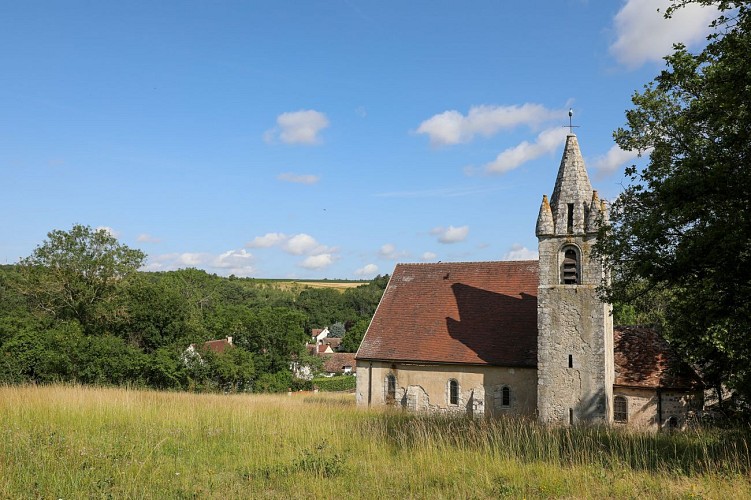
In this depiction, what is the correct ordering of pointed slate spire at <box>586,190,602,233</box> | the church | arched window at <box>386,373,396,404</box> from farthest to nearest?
arched window at <box>386,373,396,404</box> → pointed slate spire at <box>586,190,602,233</box> → the church

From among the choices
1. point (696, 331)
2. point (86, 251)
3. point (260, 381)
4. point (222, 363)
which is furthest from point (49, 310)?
point (696, 331)

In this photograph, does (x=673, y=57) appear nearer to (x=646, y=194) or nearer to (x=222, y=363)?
(x=646, y=194)

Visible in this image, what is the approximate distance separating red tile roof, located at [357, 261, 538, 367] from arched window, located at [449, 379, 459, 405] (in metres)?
1.12

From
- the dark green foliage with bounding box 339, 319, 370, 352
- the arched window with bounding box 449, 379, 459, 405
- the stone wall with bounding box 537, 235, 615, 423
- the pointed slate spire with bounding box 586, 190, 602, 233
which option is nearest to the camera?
the stone wall with bounding box 537, 235, 615, 423

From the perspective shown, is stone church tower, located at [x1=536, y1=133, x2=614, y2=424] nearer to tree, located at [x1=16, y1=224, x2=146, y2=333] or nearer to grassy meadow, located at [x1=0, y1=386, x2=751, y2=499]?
grassy meadow, located at [x1=0, y1=386, x2=751, y2=499]

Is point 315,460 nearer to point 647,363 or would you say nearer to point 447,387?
point 447,387

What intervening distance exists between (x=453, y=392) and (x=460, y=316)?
3.70 m

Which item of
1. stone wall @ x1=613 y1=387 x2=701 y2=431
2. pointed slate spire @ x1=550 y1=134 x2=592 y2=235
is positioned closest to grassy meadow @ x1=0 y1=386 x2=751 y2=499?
stone wall @ x1=613 y1=387 x2=701 y2=431

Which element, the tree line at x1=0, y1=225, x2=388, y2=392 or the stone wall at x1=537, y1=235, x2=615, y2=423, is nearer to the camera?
the stone wall at x1=537, y1=235, x2=615, y2=423

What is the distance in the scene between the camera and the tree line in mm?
28781

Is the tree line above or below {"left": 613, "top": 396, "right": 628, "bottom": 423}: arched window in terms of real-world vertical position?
above

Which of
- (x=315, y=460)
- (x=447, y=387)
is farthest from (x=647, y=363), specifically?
(x=315, y=460)

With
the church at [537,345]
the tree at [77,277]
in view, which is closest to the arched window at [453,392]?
the church at [537,345]

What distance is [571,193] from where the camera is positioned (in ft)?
76.2
